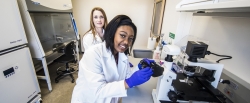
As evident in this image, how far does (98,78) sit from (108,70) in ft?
0.49

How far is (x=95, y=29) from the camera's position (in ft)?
5.77

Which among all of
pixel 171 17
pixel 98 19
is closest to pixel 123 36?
pixel 98 19

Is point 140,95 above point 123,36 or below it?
below

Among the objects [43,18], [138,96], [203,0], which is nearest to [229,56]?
[203,0]

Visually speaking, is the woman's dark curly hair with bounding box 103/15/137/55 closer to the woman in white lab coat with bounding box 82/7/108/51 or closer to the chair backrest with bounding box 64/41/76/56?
the woman in white lab coat with bounding box 82/7/108/51

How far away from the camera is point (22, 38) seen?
4.43 ft

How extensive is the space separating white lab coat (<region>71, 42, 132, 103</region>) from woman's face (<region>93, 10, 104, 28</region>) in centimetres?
100

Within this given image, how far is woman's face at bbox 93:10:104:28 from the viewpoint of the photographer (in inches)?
66.3

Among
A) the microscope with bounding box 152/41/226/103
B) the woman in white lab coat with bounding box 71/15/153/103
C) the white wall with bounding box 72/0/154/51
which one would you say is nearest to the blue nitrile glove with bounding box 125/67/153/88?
the woman in white lab coat with bounding box 71/15/153/103

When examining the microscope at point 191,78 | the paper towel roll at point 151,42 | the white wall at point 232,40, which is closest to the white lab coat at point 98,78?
the microscope at point 191,78

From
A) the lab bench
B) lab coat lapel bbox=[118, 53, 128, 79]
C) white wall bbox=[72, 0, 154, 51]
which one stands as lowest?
the lab bench

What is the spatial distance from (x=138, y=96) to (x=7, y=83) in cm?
145

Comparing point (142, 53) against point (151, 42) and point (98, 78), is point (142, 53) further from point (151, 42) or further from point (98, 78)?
point (98, 78)

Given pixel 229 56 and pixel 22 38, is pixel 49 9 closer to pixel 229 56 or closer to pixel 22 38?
Answer: pixel 22 38
